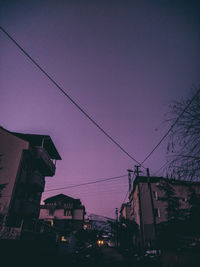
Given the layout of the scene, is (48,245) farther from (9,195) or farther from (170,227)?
(170,227)

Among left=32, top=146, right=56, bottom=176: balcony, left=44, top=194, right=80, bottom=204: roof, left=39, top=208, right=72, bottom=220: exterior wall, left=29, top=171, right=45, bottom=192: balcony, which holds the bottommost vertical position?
left=39, top=208, right=72, bottom=220: exterior wall

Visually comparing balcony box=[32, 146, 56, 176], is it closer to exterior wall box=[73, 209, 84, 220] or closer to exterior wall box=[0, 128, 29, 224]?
exterior wall box=[0, 128, 29, 224]

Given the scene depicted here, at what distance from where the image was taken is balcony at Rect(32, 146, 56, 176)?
2320 cm

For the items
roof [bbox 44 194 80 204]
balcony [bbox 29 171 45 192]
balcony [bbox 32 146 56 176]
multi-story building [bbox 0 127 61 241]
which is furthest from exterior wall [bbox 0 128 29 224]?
roof [bbox 44 194 80 204]

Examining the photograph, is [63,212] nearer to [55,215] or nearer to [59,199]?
[55,215]

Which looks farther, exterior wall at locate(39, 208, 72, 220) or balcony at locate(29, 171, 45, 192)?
exterior wall at locate(39, 208, 72, 220)

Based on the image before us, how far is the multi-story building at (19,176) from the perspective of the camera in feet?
61.3

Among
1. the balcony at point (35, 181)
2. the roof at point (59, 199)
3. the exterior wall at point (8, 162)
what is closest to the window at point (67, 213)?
the roof at point (59, 199)

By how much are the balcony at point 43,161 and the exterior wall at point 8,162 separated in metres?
2.13

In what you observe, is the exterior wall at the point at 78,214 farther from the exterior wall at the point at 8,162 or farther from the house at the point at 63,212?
the exterior wall at the point at 8,162

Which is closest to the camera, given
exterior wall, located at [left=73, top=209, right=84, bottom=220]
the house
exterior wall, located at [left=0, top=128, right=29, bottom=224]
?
exterior wall, located at [left=0, top=128, right=29, bottom=224]

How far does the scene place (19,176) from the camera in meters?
20.6

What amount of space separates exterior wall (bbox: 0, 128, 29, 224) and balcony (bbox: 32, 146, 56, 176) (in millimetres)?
2131

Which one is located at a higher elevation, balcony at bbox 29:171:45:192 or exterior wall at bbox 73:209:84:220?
balcony at bbox 29:171:45:192
